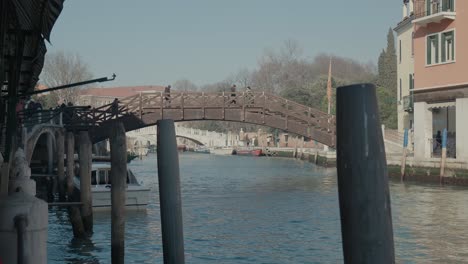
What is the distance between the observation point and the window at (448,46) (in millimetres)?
23219

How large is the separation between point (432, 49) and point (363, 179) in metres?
22.3

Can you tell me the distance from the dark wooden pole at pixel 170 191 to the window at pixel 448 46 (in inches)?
753

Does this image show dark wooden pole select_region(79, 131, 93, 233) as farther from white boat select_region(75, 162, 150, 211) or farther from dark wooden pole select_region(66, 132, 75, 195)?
white boat select_region(75, 162, 150, 211)

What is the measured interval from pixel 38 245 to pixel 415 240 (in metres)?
9.19

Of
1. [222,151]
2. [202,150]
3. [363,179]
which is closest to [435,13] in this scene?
[363,179]

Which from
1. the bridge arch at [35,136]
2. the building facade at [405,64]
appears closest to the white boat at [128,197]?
the bridge arch at [35,136]

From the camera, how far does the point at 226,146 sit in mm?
76938

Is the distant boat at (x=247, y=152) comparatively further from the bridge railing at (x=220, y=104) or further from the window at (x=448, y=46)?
the window at (x=448, y=46)

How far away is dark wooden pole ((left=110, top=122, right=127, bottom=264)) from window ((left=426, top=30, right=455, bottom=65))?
53.6 feet

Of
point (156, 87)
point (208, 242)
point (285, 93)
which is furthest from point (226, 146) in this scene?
point (156, 87)

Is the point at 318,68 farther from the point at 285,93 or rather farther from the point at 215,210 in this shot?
the point at 215,210

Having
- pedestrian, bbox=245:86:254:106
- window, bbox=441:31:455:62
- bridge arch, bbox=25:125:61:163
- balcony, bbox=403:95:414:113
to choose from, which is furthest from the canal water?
balcony, bbox=403:95:414:113

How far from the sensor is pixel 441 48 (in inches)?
931

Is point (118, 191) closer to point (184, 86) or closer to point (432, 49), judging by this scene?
point (432, 49)
